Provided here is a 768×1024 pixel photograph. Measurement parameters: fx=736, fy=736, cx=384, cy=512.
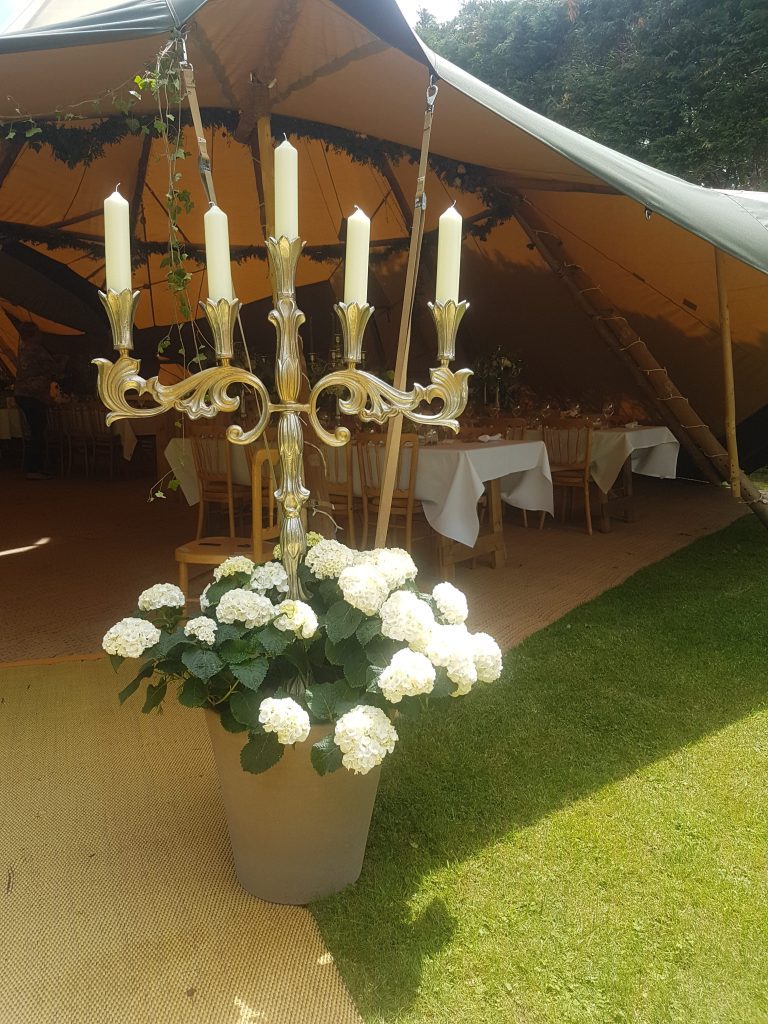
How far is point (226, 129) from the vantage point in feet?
14.7

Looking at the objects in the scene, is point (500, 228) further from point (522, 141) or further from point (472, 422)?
point (522, 141)

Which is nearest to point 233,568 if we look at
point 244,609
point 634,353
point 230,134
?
point 244,609

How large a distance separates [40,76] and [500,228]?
407 cm

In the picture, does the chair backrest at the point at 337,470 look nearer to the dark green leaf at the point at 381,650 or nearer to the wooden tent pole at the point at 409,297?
the wooden tent pole at the point at 409,297

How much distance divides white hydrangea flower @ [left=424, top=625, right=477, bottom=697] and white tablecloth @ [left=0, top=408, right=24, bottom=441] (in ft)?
31.0

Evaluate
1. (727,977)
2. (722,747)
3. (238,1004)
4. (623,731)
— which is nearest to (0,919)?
(238,1004)

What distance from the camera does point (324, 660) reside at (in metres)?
1.79

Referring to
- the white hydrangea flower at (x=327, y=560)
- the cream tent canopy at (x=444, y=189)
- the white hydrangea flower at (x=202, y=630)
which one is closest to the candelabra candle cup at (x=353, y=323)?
the white hydrangea flower at (x=327, y=560)

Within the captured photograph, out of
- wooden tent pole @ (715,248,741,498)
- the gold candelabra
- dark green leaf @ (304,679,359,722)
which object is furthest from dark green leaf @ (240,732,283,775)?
wooden tent pole @ (715,248,741,498)

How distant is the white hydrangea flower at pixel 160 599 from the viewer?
5.89 ft

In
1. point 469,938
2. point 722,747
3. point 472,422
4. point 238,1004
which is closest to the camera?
point 238,1004

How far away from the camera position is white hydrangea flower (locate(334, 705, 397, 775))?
149 centimetres

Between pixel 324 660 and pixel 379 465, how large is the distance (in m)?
2.50

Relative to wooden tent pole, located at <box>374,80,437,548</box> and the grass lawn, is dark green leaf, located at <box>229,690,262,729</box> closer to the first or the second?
the grass lawn
